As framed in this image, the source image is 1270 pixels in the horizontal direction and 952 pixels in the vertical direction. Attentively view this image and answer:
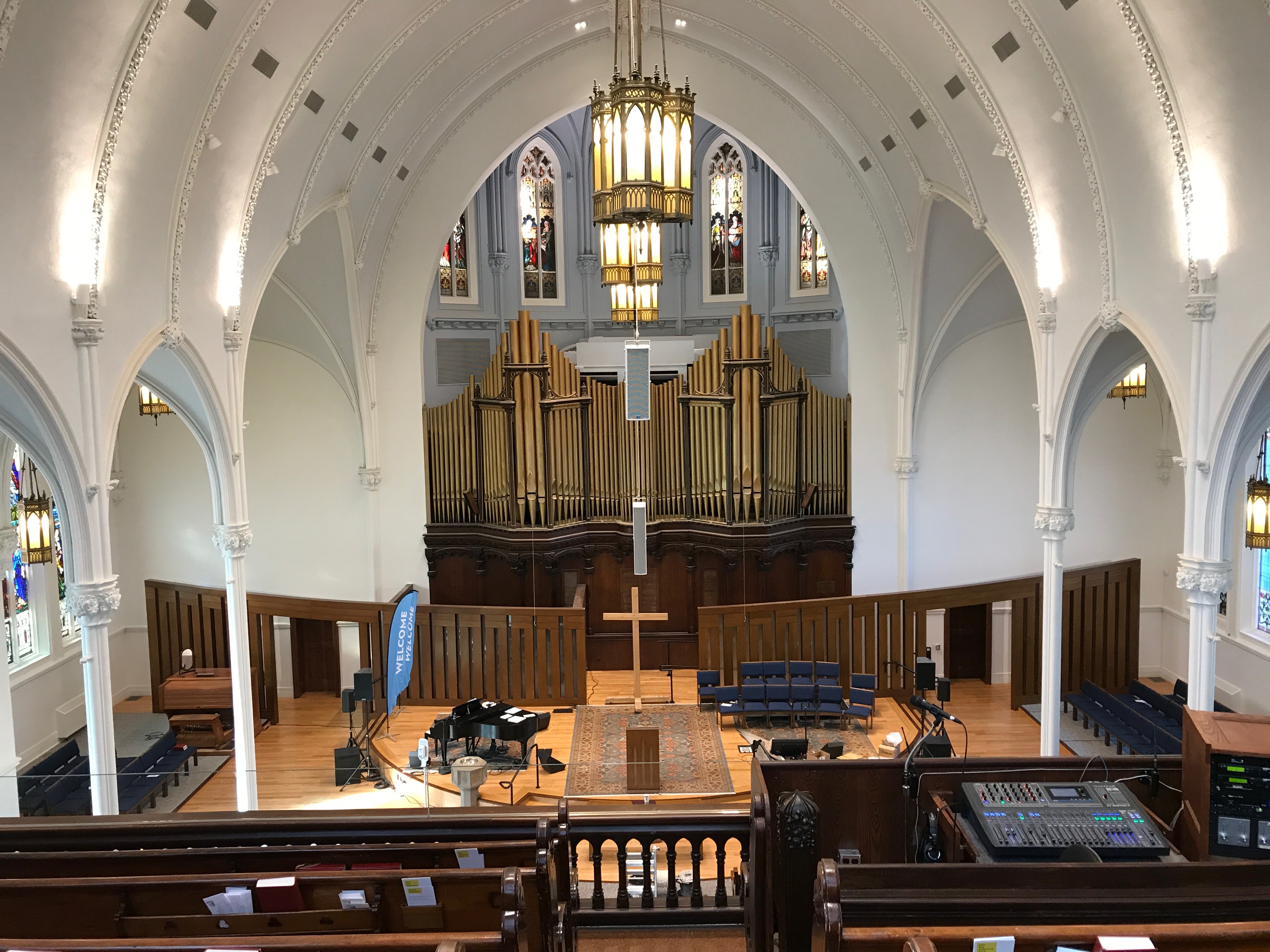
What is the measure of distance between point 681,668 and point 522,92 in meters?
9.02

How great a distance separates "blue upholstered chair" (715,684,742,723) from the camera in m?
13.0

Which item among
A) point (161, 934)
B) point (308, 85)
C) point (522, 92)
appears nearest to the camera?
point (161, 934)

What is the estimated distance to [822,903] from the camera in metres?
3.44

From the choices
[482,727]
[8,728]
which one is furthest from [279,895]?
[482,727]

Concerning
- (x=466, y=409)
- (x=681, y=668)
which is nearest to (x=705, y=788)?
(x=681, y=668)

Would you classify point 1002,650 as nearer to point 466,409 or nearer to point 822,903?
point 466,409

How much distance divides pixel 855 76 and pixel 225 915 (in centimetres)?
1199

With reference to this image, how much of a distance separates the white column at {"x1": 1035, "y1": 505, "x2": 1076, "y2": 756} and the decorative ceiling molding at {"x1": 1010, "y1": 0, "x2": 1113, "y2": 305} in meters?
2.51

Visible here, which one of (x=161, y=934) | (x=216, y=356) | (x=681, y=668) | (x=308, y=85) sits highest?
(x=308, y=85)

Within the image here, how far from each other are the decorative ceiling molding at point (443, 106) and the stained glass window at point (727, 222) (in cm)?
462

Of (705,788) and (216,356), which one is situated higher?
(216,356)

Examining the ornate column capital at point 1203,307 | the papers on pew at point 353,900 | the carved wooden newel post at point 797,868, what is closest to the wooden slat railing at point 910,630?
the ornate column capital at point 1203,307

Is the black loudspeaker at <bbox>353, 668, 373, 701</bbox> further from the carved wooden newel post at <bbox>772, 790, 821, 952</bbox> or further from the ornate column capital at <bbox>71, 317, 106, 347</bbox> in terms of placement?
the carved wooden newel post at <bbox>772, 790, 821, 952</bbox>

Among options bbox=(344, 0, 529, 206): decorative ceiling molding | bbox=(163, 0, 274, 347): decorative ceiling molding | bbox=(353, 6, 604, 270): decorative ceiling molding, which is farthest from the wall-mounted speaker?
bbox=(344, 0, 529, 206): decorative ceiling molding
